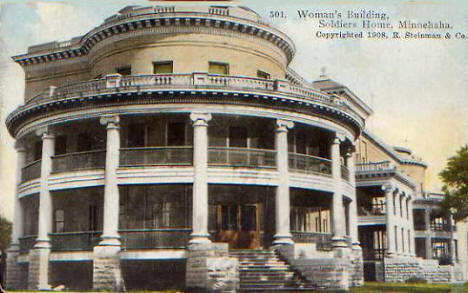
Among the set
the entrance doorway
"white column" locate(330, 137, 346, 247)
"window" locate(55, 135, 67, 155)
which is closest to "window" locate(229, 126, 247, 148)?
the entrance doorway

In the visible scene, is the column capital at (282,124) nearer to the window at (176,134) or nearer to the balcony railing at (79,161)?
the window at (176,134)

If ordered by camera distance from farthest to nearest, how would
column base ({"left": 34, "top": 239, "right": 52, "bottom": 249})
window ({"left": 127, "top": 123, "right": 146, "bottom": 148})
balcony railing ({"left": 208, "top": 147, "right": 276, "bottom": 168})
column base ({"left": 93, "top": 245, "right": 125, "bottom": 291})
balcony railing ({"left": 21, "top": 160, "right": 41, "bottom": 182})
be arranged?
balcony railing ({"left": 21, "top": 160, "right": 41, "bottom": 182}), window ({"left": 127, "top": 123, "right": 146, "bottom": 148}), column base ({"left": 34, "top": 239, "right": 52, "bottom": 249}), balcony railing ({"left": 208, "top": 147, "right": 276, "bottom": 168}), column base ({"left": 93, "top": 245, "right": 125, "bottom": 291})

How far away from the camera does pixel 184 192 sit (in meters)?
32.1

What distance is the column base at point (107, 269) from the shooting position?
28.5 m

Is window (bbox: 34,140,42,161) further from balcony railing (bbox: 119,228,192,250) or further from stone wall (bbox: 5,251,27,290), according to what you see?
balcony railing (bbox: 119,228,192,250)

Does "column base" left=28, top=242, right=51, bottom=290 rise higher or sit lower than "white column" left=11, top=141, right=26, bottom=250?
lower

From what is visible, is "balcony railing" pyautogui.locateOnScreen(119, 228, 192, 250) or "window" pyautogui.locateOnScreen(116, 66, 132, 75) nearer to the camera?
"balcony railing" pyautogui.locateOnScreen(119, 228, 192, 250)

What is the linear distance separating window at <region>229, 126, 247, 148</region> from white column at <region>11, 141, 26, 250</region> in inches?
422

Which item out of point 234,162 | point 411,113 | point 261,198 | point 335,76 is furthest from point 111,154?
point 411,113

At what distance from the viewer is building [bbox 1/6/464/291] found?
96.5 feet

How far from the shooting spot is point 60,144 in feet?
112

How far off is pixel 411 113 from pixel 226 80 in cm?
867

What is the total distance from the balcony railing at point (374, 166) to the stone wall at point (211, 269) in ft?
80.2

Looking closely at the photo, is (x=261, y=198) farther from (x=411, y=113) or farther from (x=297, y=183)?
(x=411, y=113)
